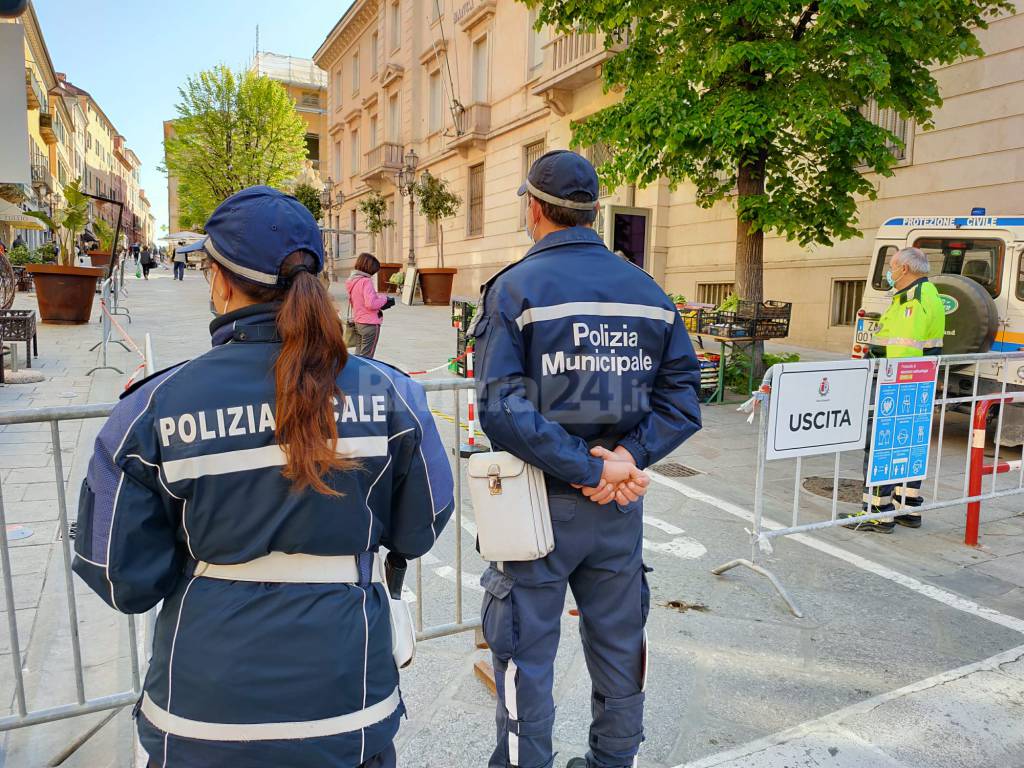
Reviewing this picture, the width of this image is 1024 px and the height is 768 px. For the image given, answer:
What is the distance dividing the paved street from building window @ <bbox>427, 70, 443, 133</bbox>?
26945mm

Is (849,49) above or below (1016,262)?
above

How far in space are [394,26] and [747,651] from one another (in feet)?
121

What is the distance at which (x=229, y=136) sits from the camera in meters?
38.4

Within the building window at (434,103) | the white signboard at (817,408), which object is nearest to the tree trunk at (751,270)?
the white signboard at (817,408)

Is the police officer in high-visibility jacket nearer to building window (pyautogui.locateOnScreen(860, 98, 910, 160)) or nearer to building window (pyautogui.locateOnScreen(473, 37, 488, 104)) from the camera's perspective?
building window (pyautogui.locateOnScreen(860, 98, 910, 160))

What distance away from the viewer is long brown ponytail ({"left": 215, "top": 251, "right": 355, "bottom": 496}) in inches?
58.2

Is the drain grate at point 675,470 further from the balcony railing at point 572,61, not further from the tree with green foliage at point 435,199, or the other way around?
the tree with green foliage at point 435,199

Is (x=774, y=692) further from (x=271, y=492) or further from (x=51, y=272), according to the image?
(x=51, y=272)

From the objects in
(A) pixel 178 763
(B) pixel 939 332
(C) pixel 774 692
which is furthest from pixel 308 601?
(B) pixel 939 332

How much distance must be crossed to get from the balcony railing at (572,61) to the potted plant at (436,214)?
19.0ft

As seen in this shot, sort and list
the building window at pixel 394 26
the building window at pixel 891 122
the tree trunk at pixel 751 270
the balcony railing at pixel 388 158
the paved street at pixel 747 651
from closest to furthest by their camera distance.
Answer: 1. the paved street at pixel 747 651
2. the tree trunk at pixel 751 270
3. the building window at pixel 891 122
4. the balcony railing at pixel 388 158
5. the building window at pixel 394 26

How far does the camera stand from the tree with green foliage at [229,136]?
37.6 metres

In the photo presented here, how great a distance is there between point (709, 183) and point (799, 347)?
6.27 meters

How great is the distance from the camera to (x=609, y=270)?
2.33 m
